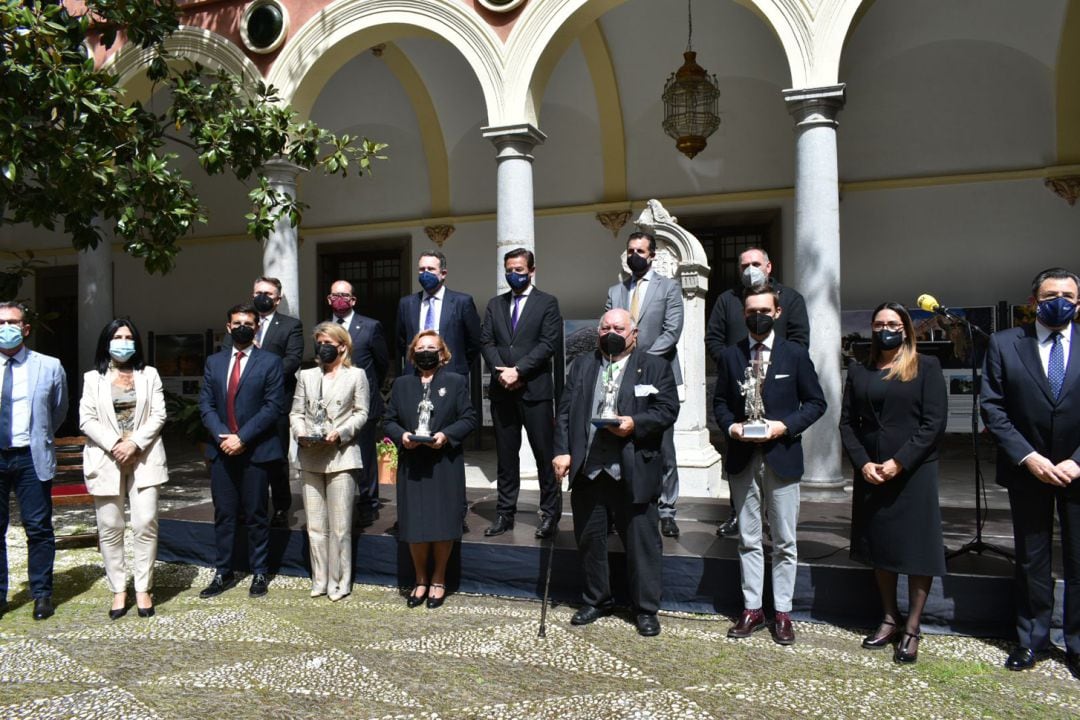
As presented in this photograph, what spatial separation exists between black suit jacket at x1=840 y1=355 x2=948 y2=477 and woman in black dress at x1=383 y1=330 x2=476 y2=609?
2.13m

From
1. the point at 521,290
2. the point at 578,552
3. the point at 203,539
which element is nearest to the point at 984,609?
the point at 578,552

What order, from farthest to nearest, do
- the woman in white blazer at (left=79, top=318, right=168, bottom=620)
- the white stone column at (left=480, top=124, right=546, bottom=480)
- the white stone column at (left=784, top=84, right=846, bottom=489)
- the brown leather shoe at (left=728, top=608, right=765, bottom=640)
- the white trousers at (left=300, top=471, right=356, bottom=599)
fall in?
the white stone column at (left=480, top=124, right=546, bottom=480), the white stone column at (left=784, top=84, right=846, bottom=489), the white trousers at (left=300, top=471, right=356, bottom=599), the woman in white blazer at (left=79, top=318, right=168, bottom=620), the brown leather shoe at (left=728, top=608, right=765, bottom=640)

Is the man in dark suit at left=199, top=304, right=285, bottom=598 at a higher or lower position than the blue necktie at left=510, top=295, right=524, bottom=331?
lower

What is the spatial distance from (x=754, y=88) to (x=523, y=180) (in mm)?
5281

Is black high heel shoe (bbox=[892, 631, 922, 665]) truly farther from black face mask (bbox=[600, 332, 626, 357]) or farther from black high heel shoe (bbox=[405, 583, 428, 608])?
black high heel shoe (bbox=[405, 583, 428, 608])

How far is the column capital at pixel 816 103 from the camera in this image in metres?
7.44

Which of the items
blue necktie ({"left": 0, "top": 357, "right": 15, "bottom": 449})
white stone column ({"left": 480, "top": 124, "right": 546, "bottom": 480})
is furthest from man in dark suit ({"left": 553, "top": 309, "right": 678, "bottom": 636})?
white stone column ({"left": 480, "top": 124, "right": 546, "bottom": 480})

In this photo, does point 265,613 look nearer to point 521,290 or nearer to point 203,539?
point 203,539

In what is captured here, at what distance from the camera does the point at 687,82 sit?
10.4 metres

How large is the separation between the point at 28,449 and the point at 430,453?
7.72 feet

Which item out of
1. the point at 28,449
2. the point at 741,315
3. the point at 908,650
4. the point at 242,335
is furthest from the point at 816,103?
the point at 28,449

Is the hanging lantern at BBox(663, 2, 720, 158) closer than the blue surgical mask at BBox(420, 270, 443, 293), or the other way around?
the blue surgical mask at BBox(420, 270, 443, 293)

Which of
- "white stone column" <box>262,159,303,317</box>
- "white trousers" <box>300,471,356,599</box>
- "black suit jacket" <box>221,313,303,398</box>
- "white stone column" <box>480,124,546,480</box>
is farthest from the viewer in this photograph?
"white stone column" <box>262,159,303,317</box>

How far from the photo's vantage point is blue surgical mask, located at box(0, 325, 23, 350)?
197 inches
